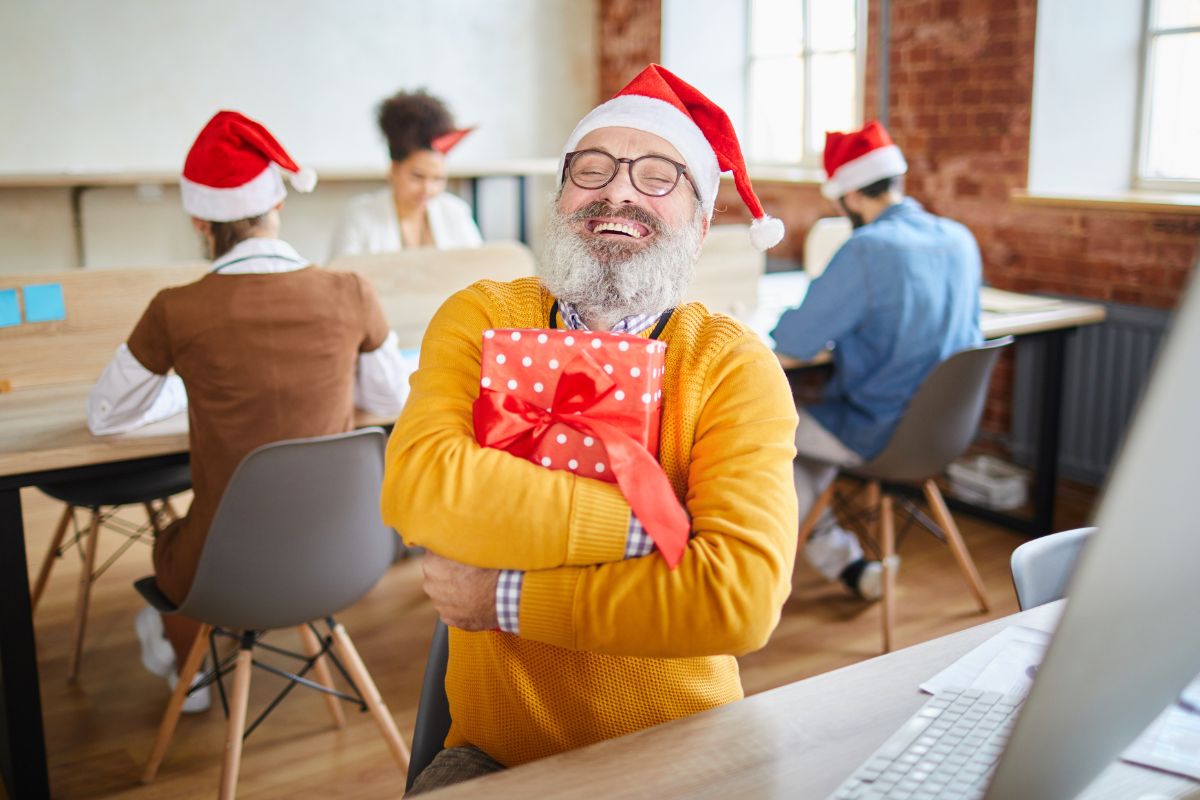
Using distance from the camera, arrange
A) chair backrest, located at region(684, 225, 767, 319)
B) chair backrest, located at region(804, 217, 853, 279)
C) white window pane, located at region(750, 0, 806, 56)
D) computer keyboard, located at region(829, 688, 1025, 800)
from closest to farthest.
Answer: computer keyboard, located at region(829, 688, 1025, 800), chair backrest, located at region(684, 225, 767, 319), chair backrest, located at region(804, 217, 853, 279), white window pane, located at region(750, 0, 806, 56)

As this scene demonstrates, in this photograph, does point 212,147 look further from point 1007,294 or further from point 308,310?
point 1007,294

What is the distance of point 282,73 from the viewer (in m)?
5.90

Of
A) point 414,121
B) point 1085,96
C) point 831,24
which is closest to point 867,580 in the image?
point 1085,96

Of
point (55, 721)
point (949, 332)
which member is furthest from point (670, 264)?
point (55, 721)

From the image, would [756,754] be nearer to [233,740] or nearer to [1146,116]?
[233,740]

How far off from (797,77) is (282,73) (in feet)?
8.81

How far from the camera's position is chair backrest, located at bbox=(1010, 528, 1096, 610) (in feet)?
4.69

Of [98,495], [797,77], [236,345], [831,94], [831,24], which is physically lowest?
[98,495]

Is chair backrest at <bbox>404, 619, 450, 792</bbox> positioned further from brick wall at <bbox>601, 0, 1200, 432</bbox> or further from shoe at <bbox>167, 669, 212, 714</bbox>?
brick wall at <bbox>601, 0, 1200, 432</bbox>

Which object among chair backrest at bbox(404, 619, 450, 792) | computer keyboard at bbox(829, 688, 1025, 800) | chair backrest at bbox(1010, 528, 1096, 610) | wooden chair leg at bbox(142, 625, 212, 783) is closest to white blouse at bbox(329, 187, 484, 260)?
wooden chair leg at bbox(142, 625, 212, 783)

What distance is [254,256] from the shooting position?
2.10 metres

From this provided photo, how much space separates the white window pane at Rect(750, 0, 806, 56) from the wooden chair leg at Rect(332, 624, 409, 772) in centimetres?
427

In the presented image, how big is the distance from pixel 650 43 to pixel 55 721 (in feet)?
15.6

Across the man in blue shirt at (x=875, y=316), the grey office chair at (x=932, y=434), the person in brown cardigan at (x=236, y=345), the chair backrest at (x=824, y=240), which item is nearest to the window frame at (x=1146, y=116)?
the chair backrest at (x=824, y=240)
